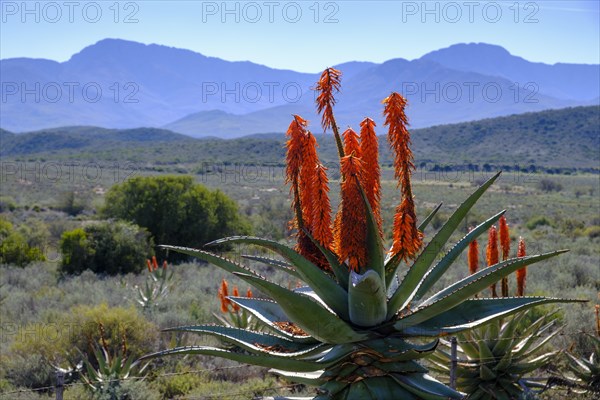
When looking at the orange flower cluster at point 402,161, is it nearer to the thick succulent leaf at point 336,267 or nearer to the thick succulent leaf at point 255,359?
the thick succulent leaf at point 336,267

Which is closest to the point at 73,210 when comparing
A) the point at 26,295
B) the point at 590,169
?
the point at 26,295

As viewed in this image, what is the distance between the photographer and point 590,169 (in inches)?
2470

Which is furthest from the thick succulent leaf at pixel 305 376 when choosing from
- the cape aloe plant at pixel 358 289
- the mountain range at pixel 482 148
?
the mountain range at pixel 482 148

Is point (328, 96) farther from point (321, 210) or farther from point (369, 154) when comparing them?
point (321, 210)

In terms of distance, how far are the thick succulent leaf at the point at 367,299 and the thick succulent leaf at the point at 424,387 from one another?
0.28 metres

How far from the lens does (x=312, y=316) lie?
9.05 feet

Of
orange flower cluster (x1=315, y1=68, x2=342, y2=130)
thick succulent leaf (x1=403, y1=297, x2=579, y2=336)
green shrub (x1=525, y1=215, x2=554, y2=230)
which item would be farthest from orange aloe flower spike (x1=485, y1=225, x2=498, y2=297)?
green shrub (x1=525, y1=215, x2=554, y2=230)

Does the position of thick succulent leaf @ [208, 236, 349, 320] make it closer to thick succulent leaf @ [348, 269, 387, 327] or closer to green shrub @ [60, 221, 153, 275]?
thick succulent leaf @ [348, 269, 387, 327]

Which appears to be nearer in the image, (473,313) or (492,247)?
(473,313)

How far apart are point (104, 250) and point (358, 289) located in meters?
15.2

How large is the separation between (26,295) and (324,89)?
452 inches

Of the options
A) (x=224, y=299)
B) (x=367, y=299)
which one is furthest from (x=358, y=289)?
(x=224, y=299)

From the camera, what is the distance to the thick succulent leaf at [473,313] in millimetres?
2922

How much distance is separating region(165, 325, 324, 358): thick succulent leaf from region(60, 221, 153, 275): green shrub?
14122 millimetres
